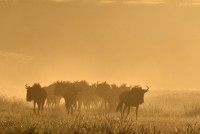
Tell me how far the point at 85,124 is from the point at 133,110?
915 inches

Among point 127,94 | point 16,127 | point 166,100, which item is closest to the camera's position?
point 16,127

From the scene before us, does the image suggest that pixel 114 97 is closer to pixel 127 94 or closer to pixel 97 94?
pixel 97 94

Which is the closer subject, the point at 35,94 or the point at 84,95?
the point at 35,94

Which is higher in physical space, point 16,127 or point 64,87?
point 64,87

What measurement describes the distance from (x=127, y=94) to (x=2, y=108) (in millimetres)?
9959

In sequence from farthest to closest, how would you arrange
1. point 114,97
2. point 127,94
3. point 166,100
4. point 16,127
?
point 166,100, point 114,97, point 127,94, point 16,127

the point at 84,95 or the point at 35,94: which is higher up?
the point at 84,95

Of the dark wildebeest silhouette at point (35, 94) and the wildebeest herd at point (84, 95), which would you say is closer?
the wildebeest herd at point (84, 95)

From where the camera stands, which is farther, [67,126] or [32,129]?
[67,126]

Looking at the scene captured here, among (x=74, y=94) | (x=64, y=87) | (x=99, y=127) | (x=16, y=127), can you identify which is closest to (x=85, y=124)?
(x=99, y=127)

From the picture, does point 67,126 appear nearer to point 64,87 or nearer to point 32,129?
point 32,129

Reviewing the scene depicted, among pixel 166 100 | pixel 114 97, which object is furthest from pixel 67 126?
pixel 166 100

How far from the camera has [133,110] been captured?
46.6 meters

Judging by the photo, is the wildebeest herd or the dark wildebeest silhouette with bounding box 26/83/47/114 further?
the dark wildebeest silhouette with bounding box 26/83/47/114
